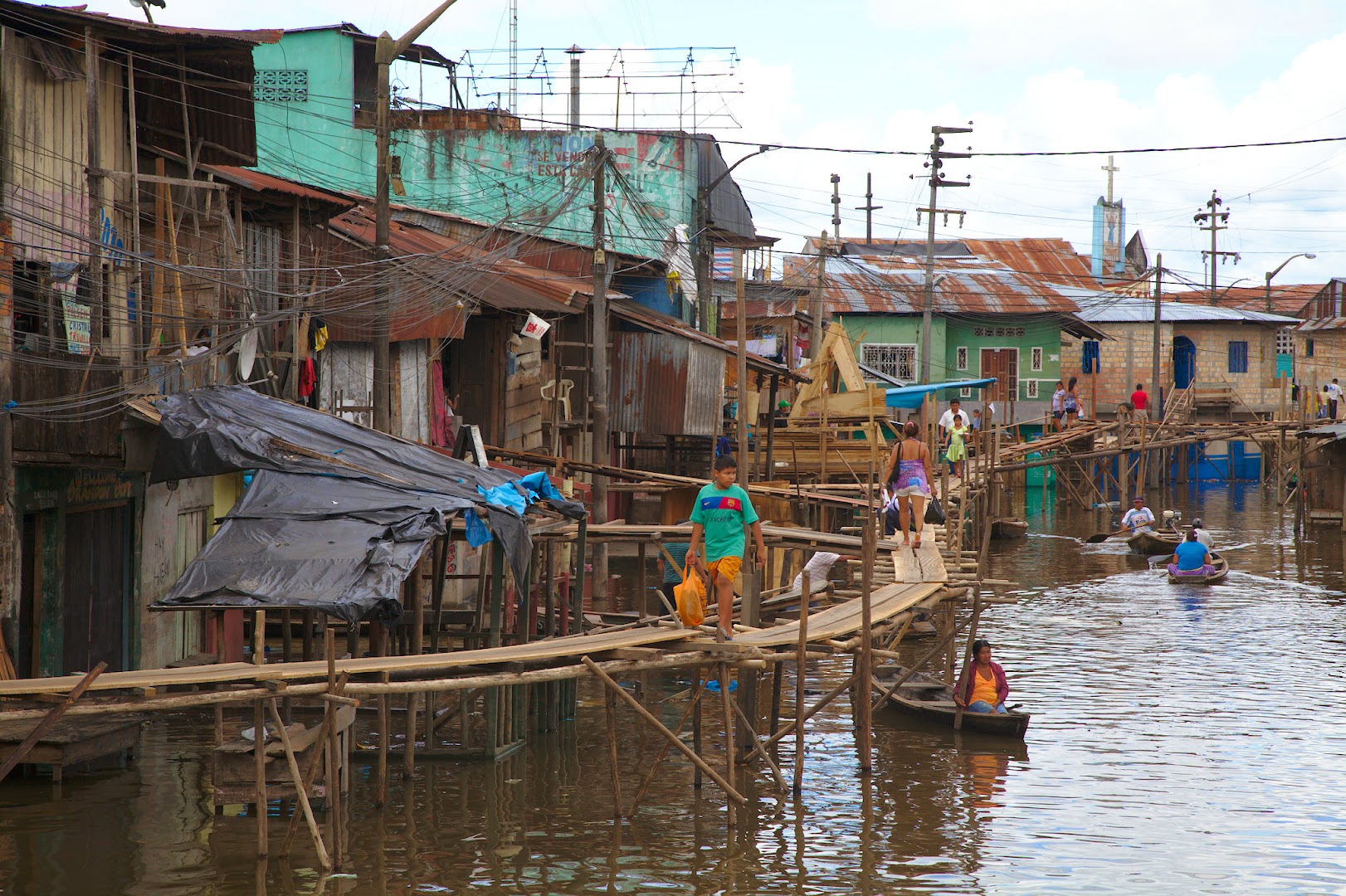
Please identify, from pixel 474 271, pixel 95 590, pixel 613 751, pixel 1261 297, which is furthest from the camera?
pixel 1261 297

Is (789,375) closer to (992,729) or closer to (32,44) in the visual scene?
(992,729)

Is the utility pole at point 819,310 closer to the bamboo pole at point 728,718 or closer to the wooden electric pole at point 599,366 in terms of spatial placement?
the wooden electric pole at point 599,366

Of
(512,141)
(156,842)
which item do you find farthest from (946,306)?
(156,842)

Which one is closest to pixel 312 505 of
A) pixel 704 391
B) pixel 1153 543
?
pixel 704 391

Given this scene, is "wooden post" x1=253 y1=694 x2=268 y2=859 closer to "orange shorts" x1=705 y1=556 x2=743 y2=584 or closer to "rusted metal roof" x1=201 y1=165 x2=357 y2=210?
"orange shorts" x1=705 y1=556 x2=743 y2=584

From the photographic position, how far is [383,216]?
1666 centimetres

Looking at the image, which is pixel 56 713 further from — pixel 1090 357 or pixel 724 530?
pixel 1090 357

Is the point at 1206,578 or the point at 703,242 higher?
the point at 703,242

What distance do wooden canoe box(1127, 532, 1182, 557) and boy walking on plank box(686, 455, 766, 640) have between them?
23474 mm

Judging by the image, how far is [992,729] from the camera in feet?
54.9

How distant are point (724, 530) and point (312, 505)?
395 centimetres

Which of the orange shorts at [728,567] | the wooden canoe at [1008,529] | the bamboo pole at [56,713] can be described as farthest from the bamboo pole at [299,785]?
the wooden canoe at [1008,529]

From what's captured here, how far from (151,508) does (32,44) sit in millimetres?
5341

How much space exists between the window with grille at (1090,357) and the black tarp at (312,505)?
139ft
